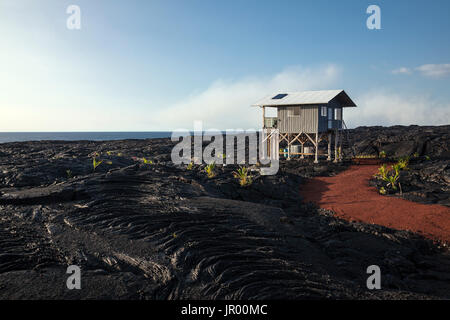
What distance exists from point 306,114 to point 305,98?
164 cm

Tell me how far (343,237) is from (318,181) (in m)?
10.5

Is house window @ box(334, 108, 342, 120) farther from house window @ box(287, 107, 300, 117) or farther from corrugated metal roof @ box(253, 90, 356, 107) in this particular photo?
house window @ box(287, 107, 300, 117)

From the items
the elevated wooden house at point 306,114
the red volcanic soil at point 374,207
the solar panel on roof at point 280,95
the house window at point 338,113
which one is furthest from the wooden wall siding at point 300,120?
the red volcanic soil at point 374,207

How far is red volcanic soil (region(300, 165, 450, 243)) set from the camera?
10266 mm

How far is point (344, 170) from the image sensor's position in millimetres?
22016

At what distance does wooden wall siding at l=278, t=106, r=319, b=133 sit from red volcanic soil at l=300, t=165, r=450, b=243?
7.37 metres

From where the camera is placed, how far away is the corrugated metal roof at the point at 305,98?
24.2 metres

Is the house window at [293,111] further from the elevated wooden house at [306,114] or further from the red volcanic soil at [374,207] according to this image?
the red volcanic soil at [374,207]

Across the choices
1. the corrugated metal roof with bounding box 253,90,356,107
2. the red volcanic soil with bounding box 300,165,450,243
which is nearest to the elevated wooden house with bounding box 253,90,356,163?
the corrugated metal roof with bounding box 253,90,356,107

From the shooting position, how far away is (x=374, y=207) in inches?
491

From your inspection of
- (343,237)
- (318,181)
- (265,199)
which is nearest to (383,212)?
(343,237)

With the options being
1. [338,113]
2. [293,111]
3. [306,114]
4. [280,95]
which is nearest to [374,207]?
[306,114]
